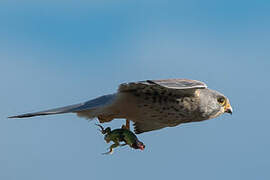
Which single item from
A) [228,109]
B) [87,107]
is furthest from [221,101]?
[87,107]

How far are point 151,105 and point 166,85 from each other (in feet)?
2.24

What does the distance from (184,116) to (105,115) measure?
88 cm

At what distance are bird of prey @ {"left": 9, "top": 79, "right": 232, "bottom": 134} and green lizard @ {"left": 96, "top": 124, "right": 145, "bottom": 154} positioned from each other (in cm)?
34

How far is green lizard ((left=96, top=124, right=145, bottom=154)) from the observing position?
525cm

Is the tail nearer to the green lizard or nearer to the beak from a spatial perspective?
the green lizard

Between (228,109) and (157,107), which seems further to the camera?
(228,109)

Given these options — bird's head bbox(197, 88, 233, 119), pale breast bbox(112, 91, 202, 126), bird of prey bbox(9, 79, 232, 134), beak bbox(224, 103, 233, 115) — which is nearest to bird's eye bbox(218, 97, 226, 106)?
bird's head bbox(197, 88, 233, 119)

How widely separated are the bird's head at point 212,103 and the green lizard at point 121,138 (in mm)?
1055

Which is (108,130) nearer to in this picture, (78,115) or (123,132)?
(123,132)

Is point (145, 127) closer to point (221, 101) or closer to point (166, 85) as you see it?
point (221, 101)

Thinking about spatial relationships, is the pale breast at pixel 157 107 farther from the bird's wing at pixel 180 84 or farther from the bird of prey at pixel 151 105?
the bird's wing at pixel 180 84

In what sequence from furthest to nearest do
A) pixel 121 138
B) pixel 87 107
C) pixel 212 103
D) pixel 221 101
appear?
pixel 221 101
pixel 212 103
pixel 87 107
pixel 121 138

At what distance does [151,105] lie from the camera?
5.68 metres

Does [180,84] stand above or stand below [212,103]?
above
